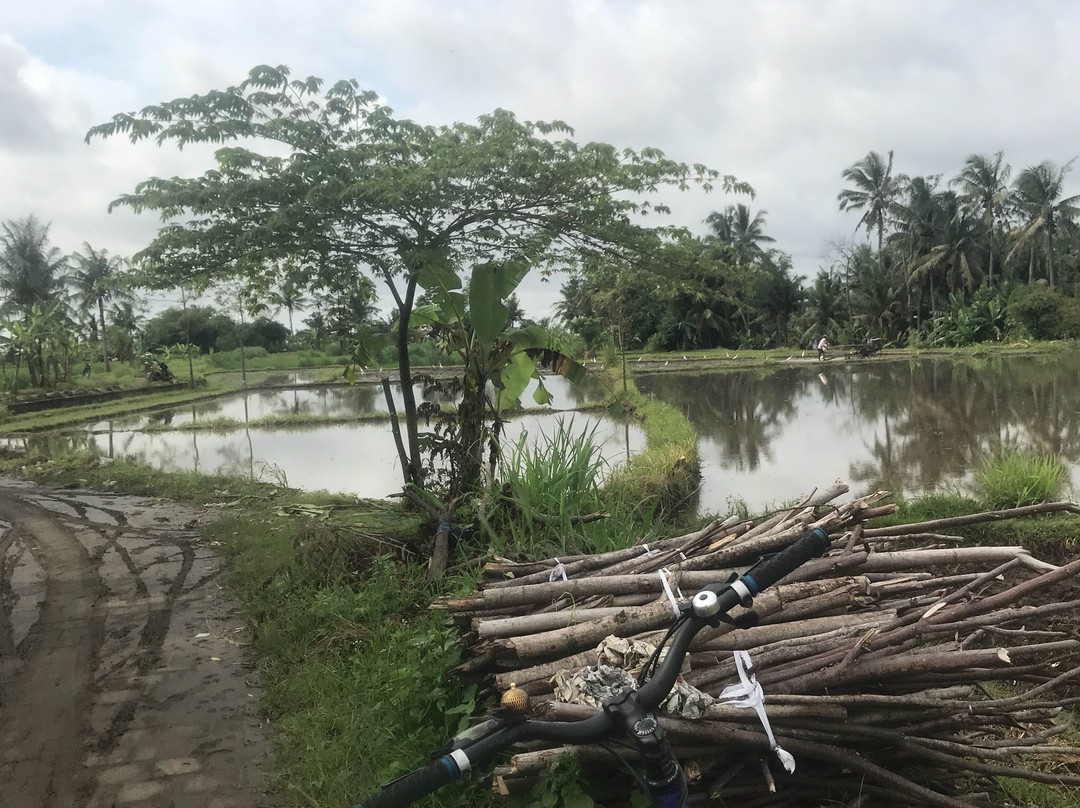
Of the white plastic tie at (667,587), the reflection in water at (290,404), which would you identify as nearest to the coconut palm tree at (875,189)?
the reflection in water at (290,404)

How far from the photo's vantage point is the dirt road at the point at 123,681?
3561mm

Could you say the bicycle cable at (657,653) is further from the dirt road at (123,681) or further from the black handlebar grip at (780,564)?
the dirt road at (123,681)

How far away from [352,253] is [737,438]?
9.88 meters

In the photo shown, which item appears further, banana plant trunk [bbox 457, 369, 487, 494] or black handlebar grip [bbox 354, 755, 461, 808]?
banana plant trunk [bbox 457, 369, 487, 494]

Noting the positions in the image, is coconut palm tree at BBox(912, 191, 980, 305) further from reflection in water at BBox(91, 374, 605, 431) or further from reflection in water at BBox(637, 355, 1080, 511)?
reflection in water at BBox(91, 374, 605, 431)

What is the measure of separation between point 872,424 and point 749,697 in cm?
1406

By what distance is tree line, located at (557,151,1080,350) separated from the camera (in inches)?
1438

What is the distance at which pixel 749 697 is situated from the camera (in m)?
2.62

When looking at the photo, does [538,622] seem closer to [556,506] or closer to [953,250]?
[556,506]

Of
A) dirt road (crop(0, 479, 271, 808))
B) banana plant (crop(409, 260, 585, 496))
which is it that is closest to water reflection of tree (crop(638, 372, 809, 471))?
banana plant (crop(409, 260, 585, 496))

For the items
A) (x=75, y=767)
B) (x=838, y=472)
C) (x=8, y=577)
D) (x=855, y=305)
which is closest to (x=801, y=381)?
(x=838, y=472)

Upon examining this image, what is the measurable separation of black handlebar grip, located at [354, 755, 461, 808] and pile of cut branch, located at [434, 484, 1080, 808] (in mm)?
975

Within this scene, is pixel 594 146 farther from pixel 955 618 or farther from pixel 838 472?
pixel 838 472

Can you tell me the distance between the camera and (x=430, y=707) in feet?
11.9
